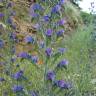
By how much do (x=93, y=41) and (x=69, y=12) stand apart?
4.79 m

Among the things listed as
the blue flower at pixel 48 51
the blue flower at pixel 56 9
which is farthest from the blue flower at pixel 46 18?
the blue flower at pixel 48 51

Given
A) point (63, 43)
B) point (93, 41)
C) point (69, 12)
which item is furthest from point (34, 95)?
point (69, 12)

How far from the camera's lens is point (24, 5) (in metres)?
11.5

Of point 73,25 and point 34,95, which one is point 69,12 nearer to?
point 73,25

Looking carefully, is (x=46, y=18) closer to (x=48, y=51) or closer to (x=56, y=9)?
(x=56, y=9)

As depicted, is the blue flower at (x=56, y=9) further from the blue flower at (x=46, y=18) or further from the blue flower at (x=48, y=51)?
the blue flower at (x=48, y=51)

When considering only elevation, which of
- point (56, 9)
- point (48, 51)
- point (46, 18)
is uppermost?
point (56, 9)

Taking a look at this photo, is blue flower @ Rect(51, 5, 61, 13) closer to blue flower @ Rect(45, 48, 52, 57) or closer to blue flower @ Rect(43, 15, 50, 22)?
blue flower @ Rect(43, 15, 50, 22)

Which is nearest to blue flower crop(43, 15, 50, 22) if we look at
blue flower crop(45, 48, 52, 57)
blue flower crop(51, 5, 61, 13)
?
blue flower crop(51, 5, 61, 13)

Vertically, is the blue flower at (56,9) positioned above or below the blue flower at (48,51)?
above

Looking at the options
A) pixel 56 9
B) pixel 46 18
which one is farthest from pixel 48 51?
pixel 56 9

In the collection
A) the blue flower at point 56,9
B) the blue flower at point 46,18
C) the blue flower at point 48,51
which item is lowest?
the blue flower at point 48,51

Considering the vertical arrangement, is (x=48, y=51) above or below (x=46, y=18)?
below

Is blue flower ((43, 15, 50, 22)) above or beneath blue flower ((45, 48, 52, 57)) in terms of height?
above
